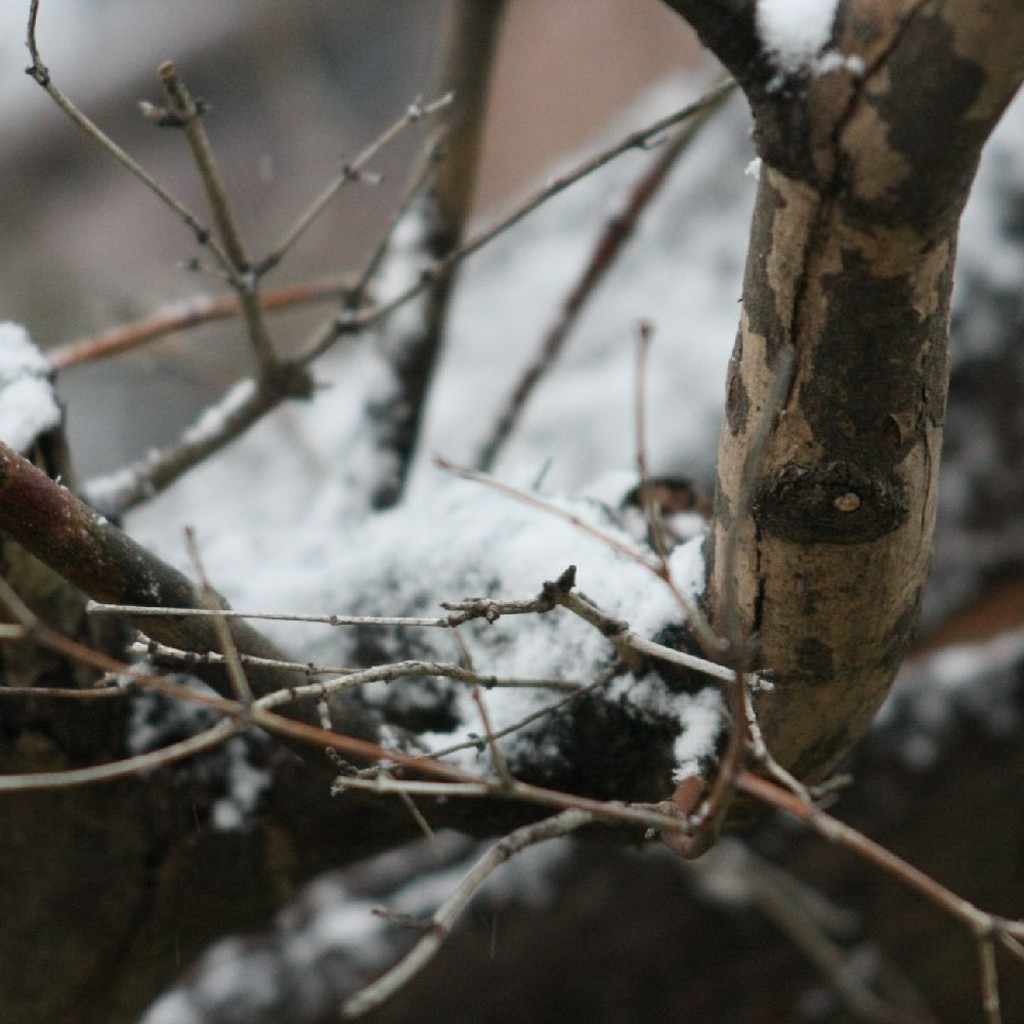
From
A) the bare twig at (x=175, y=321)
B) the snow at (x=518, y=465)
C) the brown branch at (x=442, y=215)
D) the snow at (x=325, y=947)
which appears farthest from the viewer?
the snow at (x=325, y=947)

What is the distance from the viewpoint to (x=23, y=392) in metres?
0.87

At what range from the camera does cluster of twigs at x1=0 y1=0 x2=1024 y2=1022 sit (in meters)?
0.57

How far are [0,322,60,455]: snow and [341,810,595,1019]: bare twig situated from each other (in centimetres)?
50

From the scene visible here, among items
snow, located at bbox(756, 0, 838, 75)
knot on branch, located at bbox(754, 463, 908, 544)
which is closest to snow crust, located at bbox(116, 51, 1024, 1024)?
knot on branch, located at bbox(754, 463, 908, 544)

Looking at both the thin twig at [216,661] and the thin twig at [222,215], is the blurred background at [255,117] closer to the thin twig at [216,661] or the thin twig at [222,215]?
the thin twig at [222,215]

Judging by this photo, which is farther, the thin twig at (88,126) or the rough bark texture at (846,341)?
the thin twig at (88,126)

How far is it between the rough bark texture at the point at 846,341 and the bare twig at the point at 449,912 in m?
0.18

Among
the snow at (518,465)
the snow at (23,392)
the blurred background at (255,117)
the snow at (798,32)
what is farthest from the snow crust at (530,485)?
the blurred background at (255,117)

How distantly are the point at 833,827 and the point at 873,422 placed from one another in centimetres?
24

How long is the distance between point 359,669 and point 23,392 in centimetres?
35

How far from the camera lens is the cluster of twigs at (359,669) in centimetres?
57

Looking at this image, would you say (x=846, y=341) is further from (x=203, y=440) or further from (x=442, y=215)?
(x=442, y=215)

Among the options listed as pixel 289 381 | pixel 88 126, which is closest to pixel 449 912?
pixel 88 126

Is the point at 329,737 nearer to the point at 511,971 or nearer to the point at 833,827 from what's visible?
the point at 833,827
